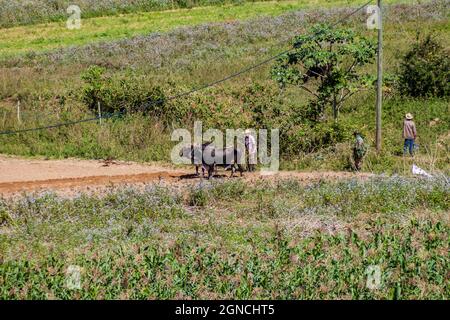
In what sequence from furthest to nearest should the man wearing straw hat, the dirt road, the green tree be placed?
1. the green tree
2. the man wearing straw hat
3. the dirt road

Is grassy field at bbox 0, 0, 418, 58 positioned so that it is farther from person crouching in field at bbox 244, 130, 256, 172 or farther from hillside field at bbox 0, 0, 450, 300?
person crouching in field at bbox 244, 130, 256, 172

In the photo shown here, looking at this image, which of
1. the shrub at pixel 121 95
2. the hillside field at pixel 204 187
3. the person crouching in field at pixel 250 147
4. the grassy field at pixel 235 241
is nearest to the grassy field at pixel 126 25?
the hillside field at pixel 204 187

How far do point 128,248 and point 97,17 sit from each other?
3290cm

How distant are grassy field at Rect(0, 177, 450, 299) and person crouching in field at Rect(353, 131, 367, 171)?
2101 millimetres

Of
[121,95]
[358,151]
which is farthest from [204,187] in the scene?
[121,95]

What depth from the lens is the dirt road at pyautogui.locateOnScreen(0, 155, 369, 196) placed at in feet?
55.6

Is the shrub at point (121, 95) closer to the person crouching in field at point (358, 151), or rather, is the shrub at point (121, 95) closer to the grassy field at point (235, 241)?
A: the person crouching in field at point (358, 151)

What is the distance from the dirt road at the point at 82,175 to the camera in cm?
1695

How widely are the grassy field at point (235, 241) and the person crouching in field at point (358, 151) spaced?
210 cm

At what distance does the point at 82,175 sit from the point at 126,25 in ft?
73.8

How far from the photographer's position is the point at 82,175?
18516 mm

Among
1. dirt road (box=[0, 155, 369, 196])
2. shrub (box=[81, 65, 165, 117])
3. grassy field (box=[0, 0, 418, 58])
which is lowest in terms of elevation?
dirt road (box=[0, 155, 369, 196])

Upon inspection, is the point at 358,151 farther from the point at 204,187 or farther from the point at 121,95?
the point at 121,95

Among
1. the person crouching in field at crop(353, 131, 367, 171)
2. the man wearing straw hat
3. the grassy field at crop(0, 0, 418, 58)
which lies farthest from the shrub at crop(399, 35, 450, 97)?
the grassy field at crop(0, 0, 418, 58)
